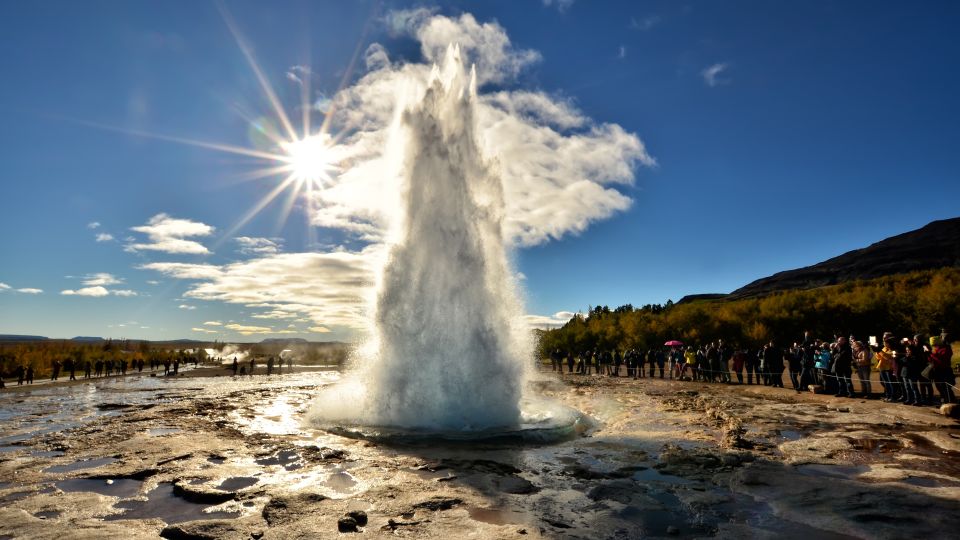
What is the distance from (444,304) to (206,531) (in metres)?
9.16

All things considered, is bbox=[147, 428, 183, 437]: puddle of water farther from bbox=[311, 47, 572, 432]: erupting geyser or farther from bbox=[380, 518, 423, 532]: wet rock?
bbox=[380, 518, 423, 532]: wet rock

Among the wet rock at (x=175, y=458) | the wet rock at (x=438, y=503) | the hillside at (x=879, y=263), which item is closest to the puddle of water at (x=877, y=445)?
the wet rock at (x=438, y=503)

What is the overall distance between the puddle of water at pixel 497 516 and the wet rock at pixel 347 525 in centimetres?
160

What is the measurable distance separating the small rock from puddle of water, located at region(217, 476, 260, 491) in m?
2.73

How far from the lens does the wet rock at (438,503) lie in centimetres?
696

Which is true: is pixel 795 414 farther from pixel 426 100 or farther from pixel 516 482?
pixel 426 100

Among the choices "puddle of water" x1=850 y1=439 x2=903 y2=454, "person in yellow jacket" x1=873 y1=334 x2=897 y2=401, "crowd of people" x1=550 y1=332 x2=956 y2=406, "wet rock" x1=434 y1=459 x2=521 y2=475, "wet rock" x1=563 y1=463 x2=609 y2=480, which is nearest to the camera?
"wet rock" x1=563 y1=463 x2=609 y2=480

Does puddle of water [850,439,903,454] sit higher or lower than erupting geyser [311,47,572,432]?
lower

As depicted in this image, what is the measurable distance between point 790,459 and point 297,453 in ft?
33.8

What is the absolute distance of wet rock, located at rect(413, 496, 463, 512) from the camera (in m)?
6.96

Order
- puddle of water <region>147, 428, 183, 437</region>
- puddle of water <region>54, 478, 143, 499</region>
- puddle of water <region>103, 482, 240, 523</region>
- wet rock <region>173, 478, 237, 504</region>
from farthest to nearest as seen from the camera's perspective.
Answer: puddle of water <region>147, 428, 183, 437</region> < puddle of water <region>54, 478, 143, 499</region> < wet rock <region>173, 478, 237, 504</region> < puddle of water <region>103, 482, 240, 523</region>

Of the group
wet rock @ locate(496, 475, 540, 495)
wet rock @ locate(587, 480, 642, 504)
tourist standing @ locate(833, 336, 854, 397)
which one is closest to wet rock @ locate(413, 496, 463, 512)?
wet rock @ locate(496, 475, 540, 495)

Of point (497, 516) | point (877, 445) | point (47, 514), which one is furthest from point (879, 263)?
point (47, 514)

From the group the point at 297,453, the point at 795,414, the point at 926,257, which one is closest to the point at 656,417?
the point at 795,414
